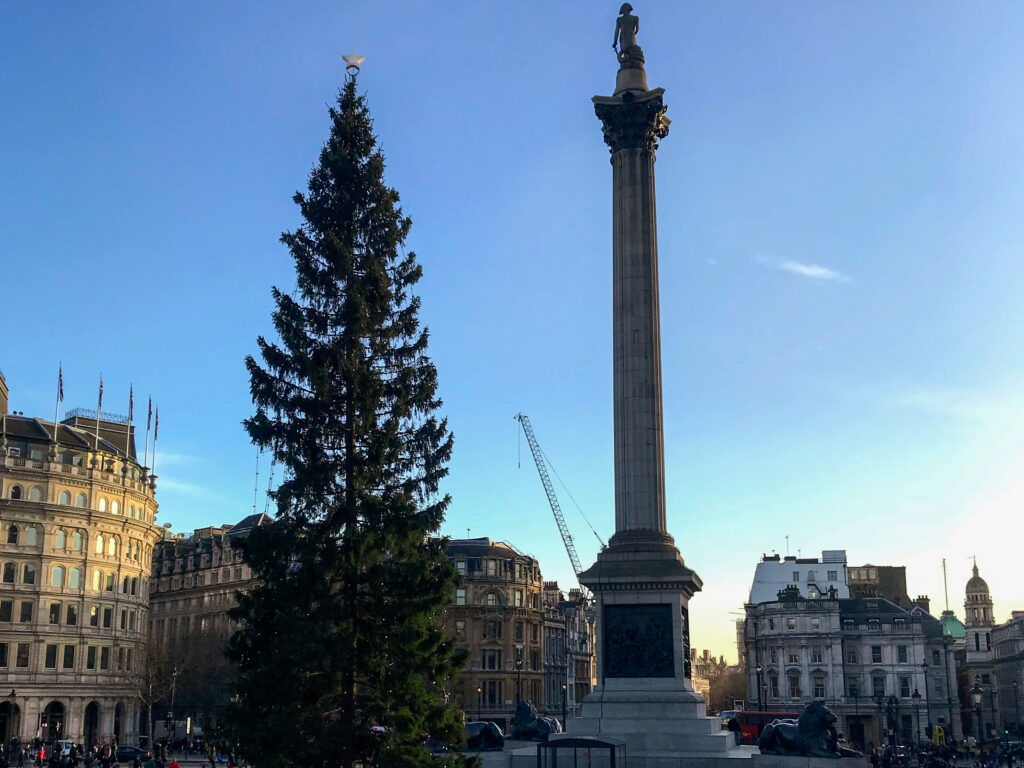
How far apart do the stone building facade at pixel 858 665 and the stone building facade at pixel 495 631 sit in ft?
77.0

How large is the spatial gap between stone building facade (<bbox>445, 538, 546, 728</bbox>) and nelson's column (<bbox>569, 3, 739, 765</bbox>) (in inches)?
2560

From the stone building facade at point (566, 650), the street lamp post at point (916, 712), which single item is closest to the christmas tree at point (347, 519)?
the stone building facade at point (566, 650)

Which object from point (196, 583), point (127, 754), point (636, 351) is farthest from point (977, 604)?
point (636, 351)

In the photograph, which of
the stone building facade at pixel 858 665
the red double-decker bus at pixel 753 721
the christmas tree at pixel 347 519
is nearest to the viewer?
the christmas tree at pixel 347 519

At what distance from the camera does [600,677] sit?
39938 mm

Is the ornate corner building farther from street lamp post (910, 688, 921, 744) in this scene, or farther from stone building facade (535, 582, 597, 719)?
street lamp post (910, 688, 921, 744)

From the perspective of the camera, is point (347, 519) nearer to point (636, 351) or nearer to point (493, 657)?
point (636, 351)

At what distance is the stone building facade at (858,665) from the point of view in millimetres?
103750

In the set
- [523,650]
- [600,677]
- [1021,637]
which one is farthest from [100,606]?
[1021,637]

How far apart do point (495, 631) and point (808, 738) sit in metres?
73.1

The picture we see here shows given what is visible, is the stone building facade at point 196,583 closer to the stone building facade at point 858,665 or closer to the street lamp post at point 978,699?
the stone building facade at point 858,665

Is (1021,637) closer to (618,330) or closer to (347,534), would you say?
(618,330)

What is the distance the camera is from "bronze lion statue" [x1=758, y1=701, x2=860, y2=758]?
37.2 meters

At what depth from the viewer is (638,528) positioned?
42.4 metres
